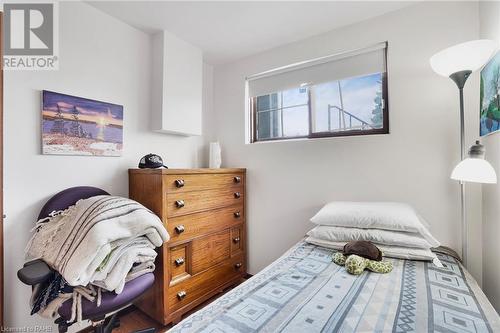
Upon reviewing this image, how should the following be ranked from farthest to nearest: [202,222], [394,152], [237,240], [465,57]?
[237,240] < [202,222] < [394,152] < [465,57]

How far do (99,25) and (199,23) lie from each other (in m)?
0.78

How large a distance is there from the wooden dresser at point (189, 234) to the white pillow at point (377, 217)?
0.94 m

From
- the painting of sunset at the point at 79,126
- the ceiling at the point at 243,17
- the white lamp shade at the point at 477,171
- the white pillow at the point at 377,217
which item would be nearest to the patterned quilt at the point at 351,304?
the white pillow at the point at 377,217

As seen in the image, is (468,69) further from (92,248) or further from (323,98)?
(92,248)

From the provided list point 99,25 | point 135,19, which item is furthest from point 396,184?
point 99,25

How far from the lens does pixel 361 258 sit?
1.27 metres

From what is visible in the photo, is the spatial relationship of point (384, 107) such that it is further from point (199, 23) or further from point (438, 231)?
point (199, 23)

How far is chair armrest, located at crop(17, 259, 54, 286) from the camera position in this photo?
1.06 m

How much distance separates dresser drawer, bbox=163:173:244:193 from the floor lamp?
169cm

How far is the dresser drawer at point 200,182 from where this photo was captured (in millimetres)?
1714

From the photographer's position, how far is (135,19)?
1.90 metres

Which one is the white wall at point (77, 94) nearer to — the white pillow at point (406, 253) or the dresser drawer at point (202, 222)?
the dresser drawer at point (202, 222)

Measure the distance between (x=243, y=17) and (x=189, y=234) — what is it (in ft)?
6.07

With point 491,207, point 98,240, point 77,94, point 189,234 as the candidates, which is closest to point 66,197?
point 98,240
